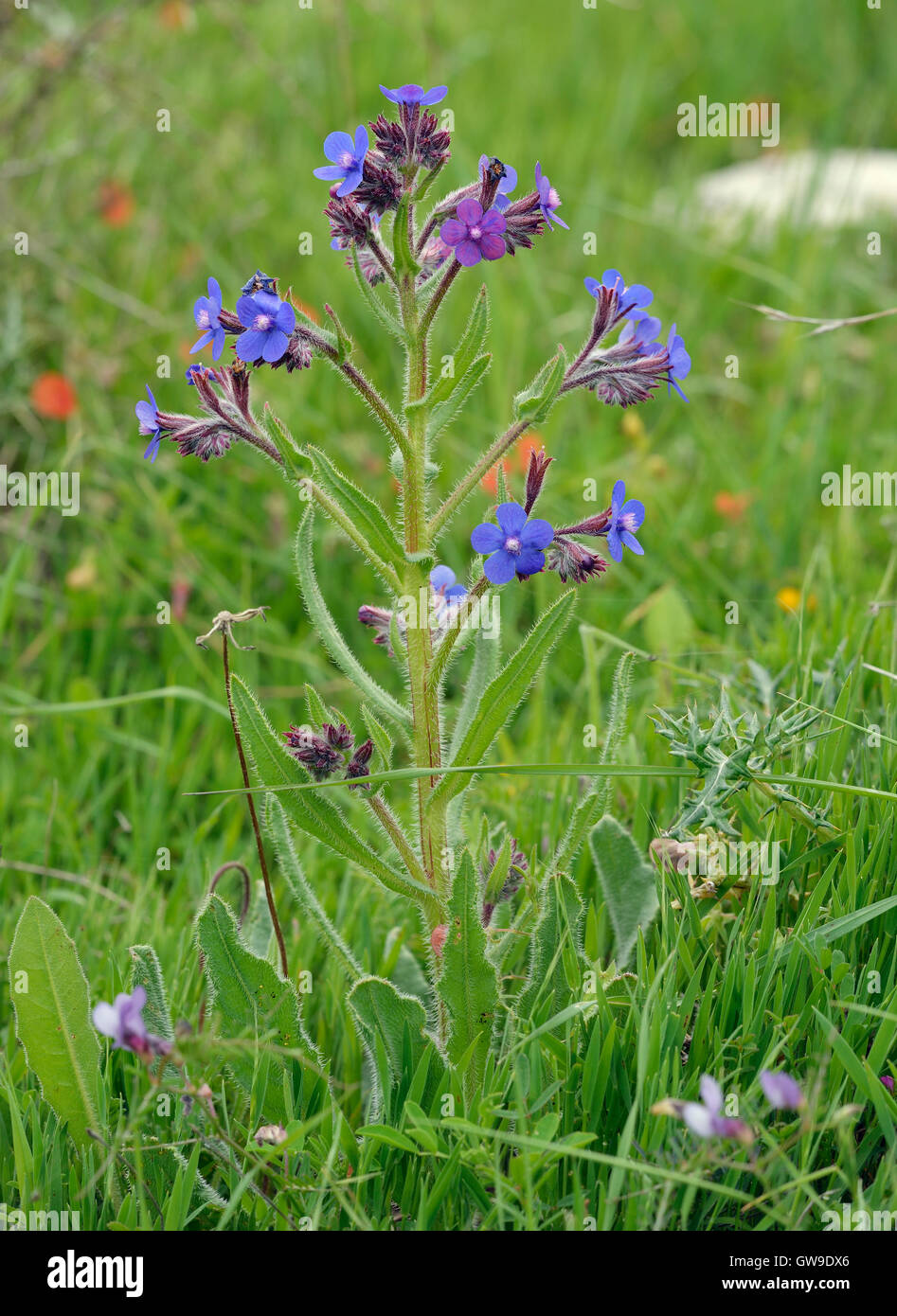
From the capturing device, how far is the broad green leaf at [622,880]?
8.35 feet

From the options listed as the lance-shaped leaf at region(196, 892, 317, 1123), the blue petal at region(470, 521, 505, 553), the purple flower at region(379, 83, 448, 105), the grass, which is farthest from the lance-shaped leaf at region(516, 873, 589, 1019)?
the purple flower at region(379, 83, 448, 105)

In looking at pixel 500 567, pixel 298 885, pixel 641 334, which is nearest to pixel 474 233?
pixel 641 334

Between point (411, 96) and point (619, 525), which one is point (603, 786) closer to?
point (619, 525)

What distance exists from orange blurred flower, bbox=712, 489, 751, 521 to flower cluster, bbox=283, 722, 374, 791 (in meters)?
2.41

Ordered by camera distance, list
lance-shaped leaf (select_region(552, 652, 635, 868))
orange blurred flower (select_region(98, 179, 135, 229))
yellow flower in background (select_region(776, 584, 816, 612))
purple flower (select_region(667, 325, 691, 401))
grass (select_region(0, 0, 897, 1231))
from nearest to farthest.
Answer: grass (select_region(0, 0, 897, 1231)) < purple flower (select_region(667, 325, 691, 401)) < lance-shaped leaf (select_region(552, 652, 635, 868)) < yellow flower in background (select_region(776, 584, 816, 612)) < orange blurred flower (select_region(98, 179, 135, 229))

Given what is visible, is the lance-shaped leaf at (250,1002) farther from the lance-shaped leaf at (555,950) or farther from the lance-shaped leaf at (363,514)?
the lance-shaped leaf at (363,514)

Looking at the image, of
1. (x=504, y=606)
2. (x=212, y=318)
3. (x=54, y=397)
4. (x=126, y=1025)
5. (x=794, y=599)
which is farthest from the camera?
(x=54, y=397)

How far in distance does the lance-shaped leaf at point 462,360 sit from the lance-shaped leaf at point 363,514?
0.59 feet

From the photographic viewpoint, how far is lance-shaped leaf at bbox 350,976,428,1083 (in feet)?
7.23

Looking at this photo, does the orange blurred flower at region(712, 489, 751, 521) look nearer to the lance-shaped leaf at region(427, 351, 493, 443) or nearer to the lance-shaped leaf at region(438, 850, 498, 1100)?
the lance-shaped leaf at region(427, 351, 493, 443)

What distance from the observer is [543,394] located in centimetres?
214

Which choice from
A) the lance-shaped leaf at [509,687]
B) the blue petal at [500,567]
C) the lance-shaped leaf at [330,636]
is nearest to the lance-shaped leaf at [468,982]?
the lance-shaped leaf at [509,687]

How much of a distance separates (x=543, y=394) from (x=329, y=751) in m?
0.74
